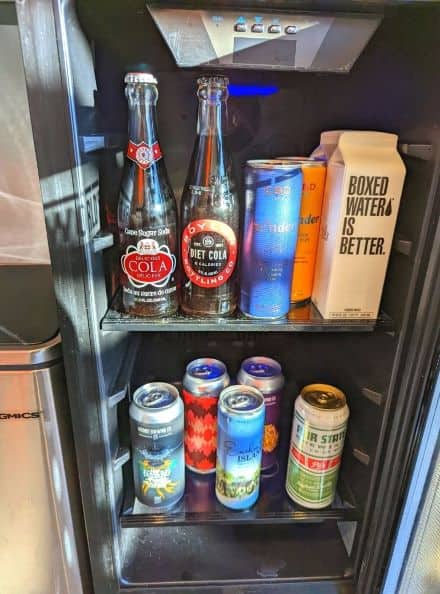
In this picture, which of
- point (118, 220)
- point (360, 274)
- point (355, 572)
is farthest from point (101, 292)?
point (355, 572)

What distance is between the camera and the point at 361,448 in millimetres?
938

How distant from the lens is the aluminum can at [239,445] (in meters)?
0.85

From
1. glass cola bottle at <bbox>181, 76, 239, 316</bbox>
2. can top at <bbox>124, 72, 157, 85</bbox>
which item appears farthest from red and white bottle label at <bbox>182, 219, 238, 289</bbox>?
can top at <bbox>124, 72, 157, 85</bbox>

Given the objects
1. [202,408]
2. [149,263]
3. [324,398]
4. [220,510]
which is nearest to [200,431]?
[202,408]

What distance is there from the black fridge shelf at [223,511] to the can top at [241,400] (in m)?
0.26

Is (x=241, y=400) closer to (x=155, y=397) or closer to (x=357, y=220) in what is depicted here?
(x=155, y=397)

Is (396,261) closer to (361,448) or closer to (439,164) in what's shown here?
(439,164)

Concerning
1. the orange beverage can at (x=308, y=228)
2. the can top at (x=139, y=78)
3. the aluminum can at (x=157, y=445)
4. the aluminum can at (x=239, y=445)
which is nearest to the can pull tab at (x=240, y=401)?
the aluminum can at (x=239, y=445)

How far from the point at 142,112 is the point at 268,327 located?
42cm

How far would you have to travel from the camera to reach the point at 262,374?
0.96m

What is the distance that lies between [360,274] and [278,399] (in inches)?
13.7

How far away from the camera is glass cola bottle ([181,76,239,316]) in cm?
75

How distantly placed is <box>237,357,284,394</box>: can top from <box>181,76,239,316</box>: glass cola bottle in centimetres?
21

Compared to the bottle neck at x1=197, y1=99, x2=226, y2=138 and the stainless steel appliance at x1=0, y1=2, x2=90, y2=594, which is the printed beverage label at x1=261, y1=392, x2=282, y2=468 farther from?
the bottle neck at x1=197, y1=99, x2=226, y2=138
